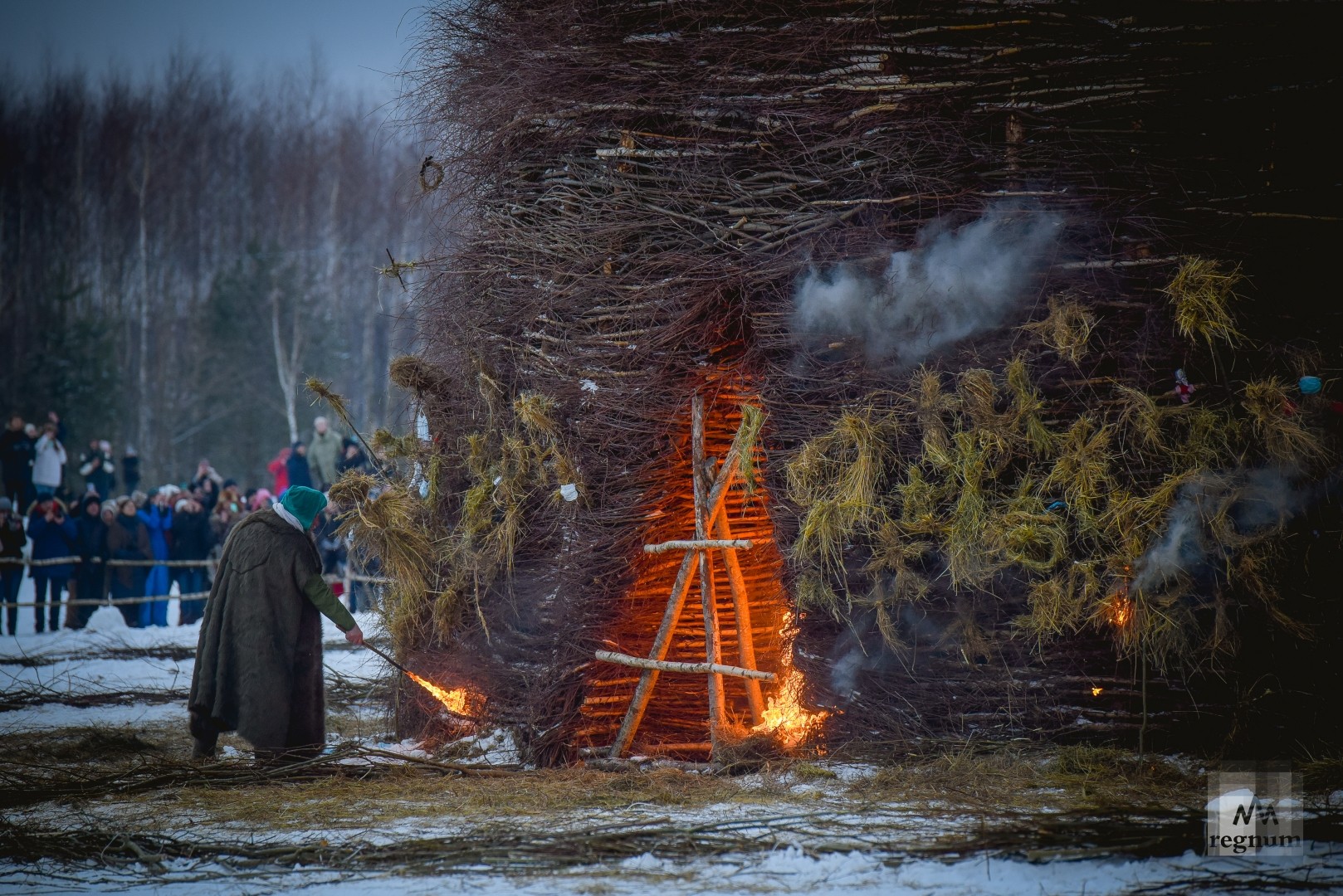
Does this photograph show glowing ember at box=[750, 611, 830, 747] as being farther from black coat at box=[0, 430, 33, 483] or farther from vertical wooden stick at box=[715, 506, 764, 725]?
black coat at box=[0, 430, 33, 483]

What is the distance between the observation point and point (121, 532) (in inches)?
533

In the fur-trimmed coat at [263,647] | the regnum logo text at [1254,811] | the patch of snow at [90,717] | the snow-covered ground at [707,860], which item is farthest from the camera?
the patch of snow at [90,717]

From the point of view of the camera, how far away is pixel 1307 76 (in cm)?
600

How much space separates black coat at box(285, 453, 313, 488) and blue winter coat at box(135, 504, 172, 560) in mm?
1786

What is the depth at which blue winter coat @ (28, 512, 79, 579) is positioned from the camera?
12977 mm

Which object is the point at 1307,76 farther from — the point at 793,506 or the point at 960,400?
the point at 793,506

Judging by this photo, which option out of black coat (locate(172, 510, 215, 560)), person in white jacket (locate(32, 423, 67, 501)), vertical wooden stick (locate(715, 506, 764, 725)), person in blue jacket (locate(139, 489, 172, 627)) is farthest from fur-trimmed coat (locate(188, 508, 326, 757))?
person in white jacket (locate(32, 423, 67, 501))

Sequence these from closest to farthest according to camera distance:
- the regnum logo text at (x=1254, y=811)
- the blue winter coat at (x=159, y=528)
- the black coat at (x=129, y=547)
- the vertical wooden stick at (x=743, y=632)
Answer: the regnum logo text at (x=1254, y=811) < the vertical wooden stick at (x=743, y=632) < the black coat at (x=129, y=547) < the blue winter coat at (x=159, y=528)

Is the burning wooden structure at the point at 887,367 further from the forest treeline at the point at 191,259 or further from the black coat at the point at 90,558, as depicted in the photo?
the forest treeline at the point at 191,259

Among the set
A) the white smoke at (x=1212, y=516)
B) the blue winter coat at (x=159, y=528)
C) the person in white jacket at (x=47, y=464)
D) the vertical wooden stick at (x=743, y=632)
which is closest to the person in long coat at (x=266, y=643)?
the vertical wooden stick at (x=743, y=632)

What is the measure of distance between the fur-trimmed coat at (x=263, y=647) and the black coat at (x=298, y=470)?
951 cm

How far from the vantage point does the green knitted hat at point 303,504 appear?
680 cm

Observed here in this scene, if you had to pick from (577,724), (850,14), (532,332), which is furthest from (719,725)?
(850,14)

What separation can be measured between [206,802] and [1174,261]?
5.77 metres
